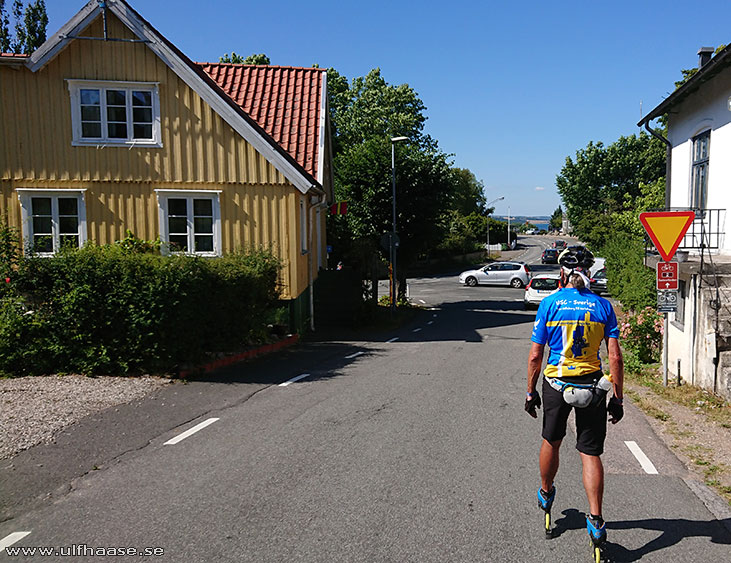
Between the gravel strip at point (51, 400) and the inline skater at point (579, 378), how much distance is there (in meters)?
4.93

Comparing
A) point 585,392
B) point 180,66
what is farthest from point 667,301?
point 180,66

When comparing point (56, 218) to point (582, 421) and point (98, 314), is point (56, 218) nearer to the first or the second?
point (98, 314)

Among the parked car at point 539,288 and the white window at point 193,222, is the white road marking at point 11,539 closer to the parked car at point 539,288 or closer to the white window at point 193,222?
the white window at point 193,222

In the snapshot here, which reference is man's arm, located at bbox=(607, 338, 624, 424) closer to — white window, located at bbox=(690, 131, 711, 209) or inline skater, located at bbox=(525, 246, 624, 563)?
inline skater, located at bbox=(525, 246, 624, 563)

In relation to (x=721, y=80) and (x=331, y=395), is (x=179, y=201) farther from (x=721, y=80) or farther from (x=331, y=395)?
(x=721, y=80)

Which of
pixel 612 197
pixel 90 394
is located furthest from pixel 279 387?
pixel 612 197

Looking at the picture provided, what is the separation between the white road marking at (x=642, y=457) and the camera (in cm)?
600

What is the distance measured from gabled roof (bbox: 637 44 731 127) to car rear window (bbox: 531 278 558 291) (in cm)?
1444

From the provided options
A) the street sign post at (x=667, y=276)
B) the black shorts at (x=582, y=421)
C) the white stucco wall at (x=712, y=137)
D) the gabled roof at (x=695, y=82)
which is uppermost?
the gabled roof at (x=695, y=82)

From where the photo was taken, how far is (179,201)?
1577 centimetres

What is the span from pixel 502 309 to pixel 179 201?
17056 millimetres

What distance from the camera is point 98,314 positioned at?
387 inches

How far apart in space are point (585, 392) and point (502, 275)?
3825 cm

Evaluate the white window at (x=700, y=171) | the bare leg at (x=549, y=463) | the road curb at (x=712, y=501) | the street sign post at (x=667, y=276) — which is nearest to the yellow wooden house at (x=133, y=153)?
the white window at (x=700, y=171)
